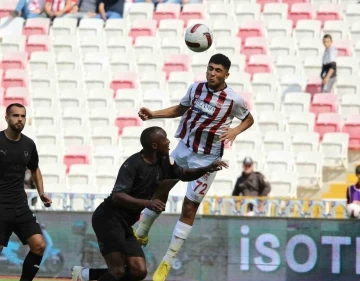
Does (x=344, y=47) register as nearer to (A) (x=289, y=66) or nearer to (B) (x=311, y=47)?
(B) (x=311, y=47)

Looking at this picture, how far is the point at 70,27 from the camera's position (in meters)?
22.5

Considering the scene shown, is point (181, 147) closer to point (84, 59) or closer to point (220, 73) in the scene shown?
point (220, 73)

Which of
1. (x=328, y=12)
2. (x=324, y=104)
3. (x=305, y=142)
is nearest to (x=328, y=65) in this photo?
(x=324, y=104)

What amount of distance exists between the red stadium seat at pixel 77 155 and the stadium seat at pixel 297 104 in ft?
11.8

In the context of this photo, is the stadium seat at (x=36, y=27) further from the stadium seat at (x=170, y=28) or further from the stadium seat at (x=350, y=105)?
the stadium seat at (x=350, y=105)

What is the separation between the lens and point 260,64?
822 inches

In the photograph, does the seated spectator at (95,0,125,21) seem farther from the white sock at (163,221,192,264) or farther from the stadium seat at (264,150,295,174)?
the white sock at (163,221,192,264)

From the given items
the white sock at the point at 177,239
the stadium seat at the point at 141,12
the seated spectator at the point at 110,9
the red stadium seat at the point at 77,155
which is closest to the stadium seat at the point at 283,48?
the stadium seat at the point at 141,12

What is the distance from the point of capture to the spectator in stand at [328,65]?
19.9 metres

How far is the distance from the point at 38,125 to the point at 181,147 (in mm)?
8484

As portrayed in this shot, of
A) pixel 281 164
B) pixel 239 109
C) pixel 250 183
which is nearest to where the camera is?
pixel 239 109

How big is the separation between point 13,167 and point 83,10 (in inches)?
466

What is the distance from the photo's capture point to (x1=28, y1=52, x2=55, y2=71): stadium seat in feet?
71.7

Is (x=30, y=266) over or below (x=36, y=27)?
below
